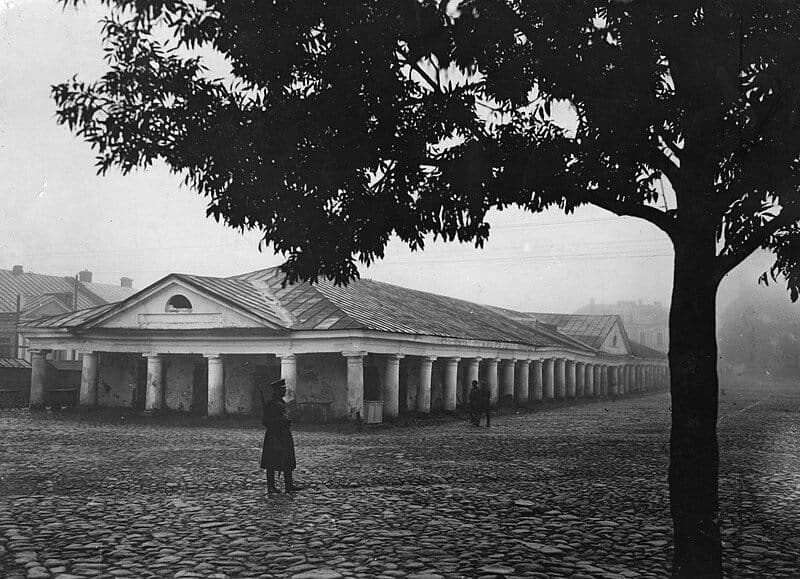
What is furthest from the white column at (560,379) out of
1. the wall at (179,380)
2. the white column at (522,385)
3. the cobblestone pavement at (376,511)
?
the cobblestone pavement at (376,511)

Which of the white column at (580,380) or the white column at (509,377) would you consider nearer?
the white column at (509,377)

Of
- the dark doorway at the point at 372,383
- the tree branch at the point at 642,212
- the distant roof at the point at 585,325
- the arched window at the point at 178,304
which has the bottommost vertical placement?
the dark doorway at the point at 372,383

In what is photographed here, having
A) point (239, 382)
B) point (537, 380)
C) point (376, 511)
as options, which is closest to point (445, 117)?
point (376, 511)

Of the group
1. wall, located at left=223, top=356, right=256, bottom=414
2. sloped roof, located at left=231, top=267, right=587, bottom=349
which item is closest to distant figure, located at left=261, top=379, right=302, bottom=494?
sloped roof, located at left=231, top=267, right=587, bottom=349

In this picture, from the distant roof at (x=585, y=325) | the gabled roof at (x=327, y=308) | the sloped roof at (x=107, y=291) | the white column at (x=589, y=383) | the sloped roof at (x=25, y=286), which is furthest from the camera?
the sloped roof at (x=107, y=291)

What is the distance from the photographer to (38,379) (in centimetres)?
2786

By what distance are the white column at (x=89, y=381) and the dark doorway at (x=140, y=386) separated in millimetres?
1481

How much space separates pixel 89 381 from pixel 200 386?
385 centimetres

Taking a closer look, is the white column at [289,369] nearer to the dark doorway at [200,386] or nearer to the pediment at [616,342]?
the dark doorway at [200,386]

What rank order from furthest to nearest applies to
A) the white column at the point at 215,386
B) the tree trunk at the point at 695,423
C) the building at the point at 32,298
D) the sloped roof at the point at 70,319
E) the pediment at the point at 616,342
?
the pediment at the point at 616,342 < the building at the point at 32,298 < the sloped roof at the point at 70,319 < the white column at the point at 215,386 < the tree trunk at the point at 695,423

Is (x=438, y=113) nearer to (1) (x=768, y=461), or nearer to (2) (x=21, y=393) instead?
(1) (x=768, y=461)

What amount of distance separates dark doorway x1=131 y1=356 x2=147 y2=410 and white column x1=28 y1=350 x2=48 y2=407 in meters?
3.38

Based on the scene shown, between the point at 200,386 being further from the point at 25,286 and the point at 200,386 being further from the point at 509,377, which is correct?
the point at 25,286

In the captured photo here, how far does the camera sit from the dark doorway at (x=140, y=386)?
2761 cm
